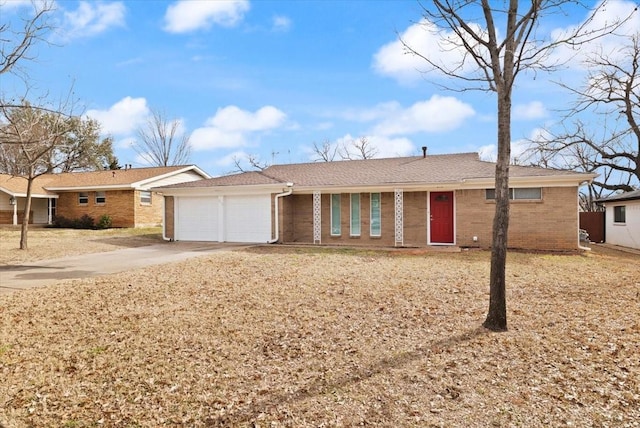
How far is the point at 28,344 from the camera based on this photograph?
473cm


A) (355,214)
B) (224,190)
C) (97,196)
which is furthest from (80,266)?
(97,196)

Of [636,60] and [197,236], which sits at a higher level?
[636,60]

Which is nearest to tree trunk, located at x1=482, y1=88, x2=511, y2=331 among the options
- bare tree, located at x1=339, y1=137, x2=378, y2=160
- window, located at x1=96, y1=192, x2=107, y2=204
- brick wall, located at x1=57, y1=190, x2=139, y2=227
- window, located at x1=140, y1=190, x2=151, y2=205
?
brick wall, located at x1=57, y1=190, x2=139, y2=227

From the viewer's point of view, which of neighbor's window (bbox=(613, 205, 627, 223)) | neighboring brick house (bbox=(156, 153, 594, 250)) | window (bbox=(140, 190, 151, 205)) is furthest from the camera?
window (bbox=(140, 190, 151, 205))

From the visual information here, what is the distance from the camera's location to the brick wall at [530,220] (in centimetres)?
1323

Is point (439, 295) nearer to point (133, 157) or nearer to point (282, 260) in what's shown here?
point (282, 260)

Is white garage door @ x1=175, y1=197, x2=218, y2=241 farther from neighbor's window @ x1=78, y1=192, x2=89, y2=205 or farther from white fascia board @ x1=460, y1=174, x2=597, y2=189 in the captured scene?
neighbor's window @ x1=78, y1=192, x2=89, y2=205

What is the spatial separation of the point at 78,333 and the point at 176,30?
1023 centimetres

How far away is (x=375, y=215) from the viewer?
51.5ft

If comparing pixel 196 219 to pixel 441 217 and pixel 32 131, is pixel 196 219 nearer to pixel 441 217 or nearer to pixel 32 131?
pixel 32 131

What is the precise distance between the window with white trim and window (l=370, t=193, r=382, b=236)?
1.40 m

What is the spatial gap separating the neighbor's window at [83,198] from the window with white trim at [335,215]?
1796 cm

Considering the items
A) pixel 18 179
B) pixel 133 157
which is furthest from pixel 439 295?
pixel 133 157

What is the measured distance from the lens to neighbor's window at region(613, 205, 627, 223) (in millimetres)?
18125
